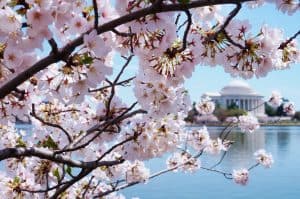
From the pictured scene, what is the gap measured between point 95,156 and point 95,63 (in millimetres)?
1866

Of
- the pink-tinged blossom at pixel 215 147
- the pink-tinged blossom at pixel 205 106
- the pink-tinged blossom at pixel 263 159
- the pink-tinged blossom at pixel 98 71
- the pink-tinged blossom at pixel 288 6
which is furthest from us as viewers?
the pink-tinged blossom at pixel 263 159

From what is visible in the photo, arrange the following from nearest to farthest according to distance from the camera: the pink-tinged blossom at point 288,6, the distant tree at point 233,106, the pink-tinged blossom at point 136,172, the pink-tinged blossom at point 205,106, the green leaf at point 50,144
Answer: the pink-tinged blossom at point 288,6 → the green leaf at point 50,144 → the pink-tinged blossom at point 136,172 → the pink-tinged blossom at point 205,106 → the distant tree at point 233,106

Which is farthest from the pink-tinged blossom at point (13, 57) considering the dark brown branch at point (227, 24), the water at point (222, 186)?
the water at point (222, 186)

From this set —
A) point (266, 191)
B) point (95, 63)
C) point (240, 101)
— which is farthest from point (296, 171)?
point (240, 101)

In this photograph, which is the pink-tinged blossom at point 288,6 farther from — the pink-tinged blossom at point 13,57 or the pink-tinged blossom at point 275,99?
the pink-tinged blossom at point 275,99

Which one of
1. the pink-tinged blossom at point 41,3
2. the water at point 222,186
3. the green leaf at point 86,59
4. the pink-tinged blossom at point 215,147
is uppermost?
the pink-tinged blossom at point 41,3

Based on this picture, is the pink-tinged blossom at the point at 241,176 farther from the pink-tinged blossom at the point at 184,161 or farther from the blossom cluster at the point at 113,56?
the blossom cluster at the point at 113,56

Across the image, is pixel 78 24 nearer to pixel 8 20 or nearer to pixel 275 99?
pixel 8 20

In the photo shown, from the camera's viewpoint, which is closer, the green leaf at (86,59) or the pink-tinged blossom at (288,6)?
the green leaf at (86,59)

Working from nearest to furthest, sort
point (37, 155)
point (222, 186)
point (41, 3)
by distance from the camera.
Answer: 1. point (41, 3)
2. point (37, 155)
3. point (222, 186)

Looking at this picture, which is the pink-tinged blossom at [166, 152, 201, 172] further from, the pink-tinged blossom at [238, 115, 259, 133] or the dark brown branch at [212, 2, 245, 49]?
the dark brown branch at [212, 2, 245, 49]

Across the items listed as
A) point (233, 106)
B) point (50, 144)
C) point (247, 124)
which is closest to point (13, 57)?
point (50, 144)

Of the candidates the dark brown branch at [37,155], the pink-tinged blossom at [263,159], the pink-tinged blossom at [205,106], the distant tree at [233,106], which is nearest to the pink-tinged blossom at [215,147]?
the pink-tinged blossom at [205,106]

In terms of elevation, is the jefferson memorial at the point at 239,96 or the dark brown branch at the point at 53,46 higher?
the jefferson memorial at the point at 239,96
